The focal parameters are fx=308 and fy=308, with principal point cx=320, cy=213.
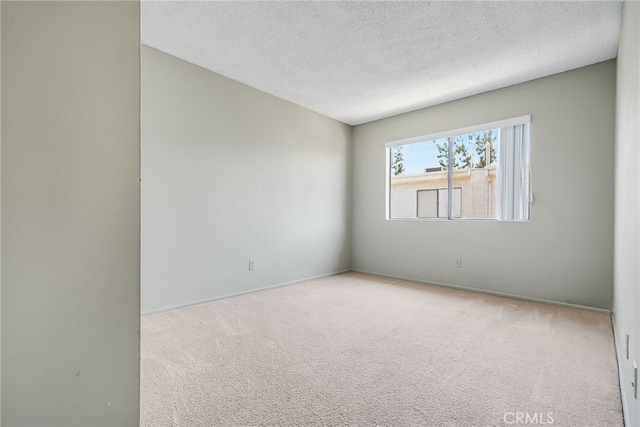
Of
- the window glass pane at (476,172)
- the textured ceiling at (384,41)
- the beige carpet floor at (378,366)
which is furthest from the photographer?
the window glass pane at (476,172)

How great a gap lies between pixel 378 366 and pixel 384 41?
263 cm

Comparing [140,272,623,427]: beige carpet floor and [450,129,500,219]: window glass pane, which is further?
[450,129,500,219]: window glass pane

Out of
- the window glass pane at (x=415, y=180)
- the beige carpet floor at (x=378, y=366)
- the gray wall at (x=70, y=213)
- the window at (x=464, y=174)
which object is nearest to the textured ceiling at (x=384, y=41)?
the window at (x=464, y=174)

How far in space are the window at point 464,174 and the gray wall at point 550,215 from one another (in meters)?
0.13

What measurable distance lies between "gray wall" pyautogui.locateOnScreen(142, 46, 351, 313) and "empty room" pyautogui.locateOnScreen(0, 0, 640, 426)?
0.08ft

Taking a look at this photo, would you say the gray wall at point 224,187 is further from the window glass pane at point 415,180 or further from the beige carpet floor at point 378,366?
the window glass pane at point 415,180

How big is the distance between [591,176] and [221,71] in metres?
4.07

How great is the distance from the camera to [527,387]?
1.75m

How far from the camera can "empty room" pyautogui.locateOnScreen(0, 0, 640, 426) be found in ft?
2.58

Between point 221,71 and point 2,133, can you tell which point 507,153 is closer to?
point 221,71

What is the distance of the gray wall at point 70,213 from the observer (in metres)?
0.73

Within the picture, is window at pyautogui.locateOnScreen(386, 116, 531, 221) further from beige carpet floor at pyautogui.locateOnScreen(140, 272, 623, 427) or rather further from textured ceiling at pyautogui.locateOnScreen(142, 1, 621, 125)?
beige carpet floor at pyautogui.locateOnScreen(140, 272, 623, 427)

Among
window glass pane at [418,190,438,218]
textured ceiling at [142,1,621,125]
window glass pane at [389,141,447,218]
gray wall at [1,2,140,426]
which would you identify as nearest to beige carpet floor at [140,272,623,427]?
gray wall at [1,2,140,426]

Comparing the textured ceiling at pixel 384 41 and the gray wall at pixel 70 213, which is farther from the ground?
the textured ceiling at pixel 384 41
